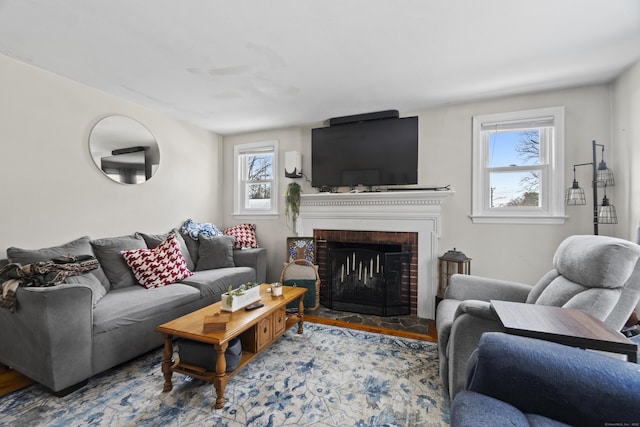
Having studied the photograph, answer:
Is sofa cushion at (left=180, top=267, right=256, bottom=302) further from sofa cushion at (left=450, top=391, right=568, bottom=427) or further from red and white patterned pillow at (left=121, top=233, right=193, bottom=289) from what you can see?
sofa cushion at (left=450, top=391, right=568, bottom=427)

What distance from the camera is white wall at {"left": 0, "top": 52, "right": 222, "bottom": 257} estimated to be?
2.18 meters

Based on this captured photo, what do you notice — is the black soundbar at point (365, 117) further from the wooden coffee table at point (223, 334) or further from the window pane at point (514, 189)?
the wooden coffee table at point (223, 334)

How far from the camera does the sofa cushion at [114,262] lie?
2.49 metres

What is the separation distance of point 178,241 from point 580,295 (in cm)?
342

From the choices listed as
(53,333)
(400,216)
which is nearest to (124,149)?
(53,333)

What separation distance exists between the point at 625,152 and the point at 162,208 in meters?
4.63

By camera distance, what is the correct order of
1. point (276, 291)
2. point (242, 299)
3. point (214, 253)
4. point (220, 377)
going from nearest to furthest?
point (220, 377), point (242, 299), point (276, 291), point (214, 253)

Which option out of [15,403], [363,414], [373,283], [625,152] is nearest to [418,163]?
[373,283]

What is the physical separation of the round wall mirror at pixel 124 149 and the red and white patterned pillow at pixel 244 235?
1212mm

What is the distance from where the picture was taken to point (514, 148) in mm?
2891

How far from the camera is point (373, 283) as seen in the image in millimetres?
3193

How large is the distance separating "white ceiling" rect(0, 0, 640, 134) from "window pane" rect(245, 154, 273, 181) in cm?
122

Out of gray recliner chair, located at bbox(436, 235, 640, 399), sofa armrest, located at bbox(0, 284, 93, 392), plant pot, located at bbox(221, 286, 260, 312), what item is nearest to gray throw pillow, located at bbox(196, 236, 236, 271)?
plant pot, located at bbox(221, 286, 260, 312)

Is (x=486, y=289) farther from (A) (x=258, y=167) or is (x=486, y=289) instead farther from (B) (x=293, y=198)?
(A) (x=258, y=167)
